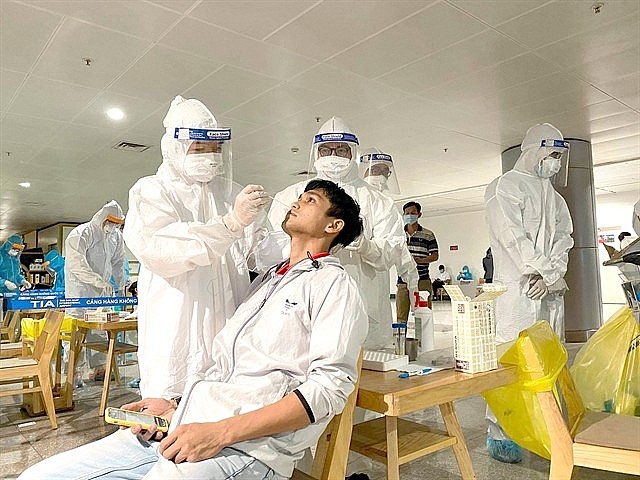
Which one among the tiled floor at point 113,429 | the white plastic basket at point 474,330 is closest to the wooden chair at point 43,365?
the tiled floor at point 113,429

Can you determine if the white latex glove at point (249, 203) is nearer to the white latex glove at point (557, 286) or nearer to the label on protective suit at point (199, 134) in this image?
the label on protective suit at point (199, 134)

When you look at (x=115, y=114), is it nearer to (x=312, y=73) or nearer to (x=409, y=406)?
(x=312, y=73)

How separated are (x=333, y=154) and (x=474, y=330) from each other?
134 centimetres

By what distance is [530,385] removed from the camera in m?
1.54

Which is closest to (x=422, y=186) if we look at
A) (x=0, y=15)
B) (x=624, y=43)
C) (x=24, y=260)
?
(x=624, y=43)

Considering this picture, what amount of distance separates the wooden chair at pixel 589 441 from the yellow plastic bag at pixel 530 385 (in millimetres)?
A: 20

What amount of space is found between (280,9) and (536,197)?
1.85 metres

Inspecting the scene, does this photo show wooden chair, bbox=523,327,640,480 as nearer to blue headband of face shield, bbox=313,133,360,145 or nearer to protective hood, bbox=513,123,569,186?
blue headband of face shield, bbox=313,133,360,145

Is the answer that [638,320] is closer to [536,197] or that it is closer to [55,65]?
[536,197]

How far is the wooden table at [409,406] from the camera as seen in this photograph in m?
1.32

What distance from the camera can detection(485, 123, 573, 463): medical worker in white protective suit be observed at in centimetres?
277

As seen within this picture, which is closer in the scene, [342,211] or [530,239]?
[342,211]

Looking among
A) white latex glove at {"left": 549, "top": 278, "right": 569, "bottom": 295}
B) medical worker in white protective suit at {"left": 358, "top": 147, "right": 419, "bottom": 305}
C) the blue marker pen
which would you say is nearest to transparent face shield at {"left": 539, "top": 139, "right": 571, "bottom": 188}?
white latex glove at {"left": 549, "top": 278, "right": 569, "bottom": 295}

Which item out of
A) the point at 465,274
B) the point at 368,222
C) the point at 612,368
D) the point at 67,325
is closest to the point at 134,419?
the point at 368,222
